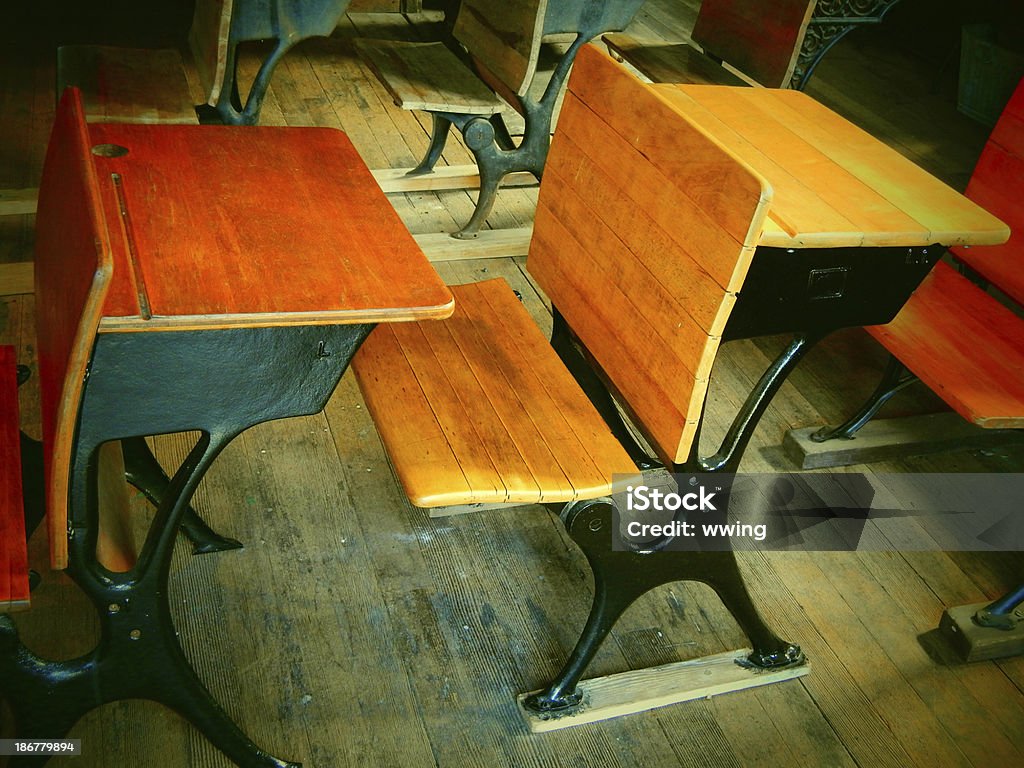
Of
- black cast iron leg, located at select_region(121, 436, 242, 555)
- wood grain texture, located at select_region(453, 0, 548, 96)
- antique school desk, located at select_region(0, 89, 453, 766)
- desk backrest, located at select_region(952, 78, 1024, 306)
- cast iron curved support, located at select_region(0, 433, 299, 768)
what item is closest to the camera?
antique school desk, located at select_region(0, 89, 453, 766)

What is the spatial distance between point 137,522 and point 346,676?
0.60 m

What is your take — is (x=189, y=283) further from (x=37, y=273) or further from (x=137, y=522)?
(x=137, y=522)

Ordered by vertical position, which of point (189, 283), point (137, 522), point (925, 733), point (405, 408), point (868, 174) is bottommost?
point (137, 522)

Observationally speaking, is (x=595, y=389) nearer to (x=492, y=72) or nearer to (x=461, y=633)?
(x=461, y=633)

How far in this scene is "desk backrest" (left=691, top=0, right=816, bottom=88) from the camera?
9.53ft

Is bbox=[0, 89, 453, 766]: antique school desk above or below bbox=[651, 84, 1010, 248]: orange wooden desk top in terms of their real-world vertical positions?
below

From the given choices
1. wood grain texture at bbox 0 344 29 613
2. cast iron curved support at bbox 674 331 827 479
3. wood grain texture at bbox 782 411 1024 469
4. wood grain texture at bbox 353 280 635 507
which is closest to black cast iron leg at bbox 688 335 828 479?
cast iron curved support at bbox 674 331 827 479

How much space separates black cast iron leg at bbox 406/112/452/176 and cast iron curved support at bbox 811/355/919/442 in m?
1.72

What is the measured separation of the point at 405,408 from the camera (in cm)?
165

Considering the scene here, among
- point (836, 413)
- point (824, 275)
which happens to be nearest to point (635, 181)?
point (824, 275)

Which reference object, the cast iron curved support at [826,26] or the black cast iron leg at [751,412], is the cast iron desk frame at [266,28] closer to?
the cast iron curved support at [826,26]

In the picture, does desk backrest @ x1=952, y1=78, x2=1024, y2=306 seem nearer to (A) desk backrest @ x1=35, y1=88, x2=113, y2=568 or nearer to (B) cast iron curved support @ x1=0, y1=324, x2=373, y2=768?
(B) cast iron curved support @ x1=0, y1=324, x2=373, y2=768

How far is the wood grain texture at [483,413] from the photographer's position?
1513mm

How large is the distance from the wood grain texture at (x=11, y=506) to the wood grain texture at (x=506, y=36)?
71.1 inches
